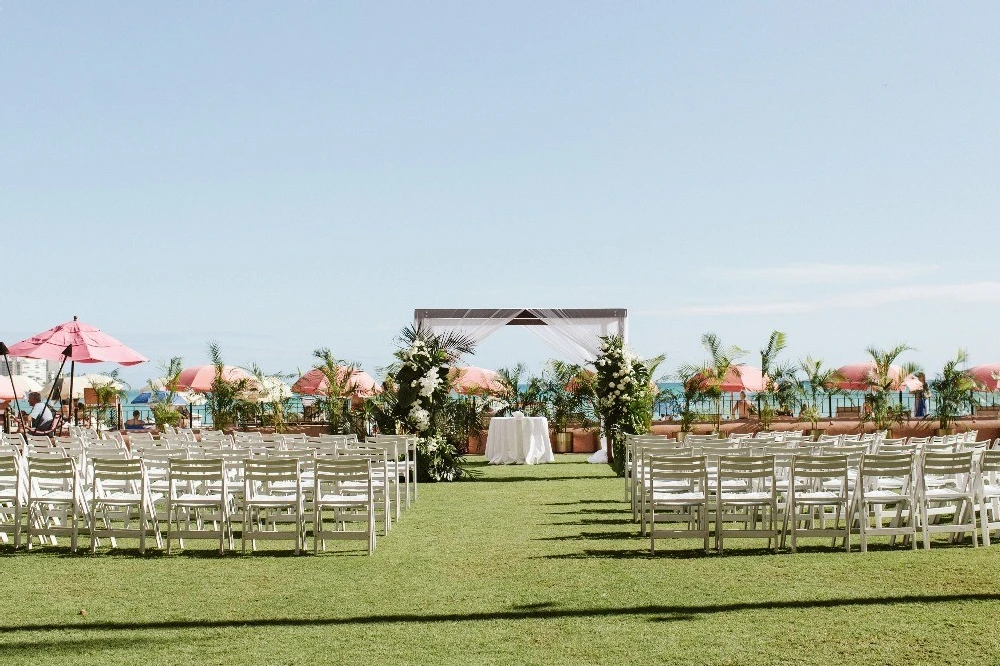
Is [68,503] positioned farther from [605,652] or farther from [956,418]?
[956,418]

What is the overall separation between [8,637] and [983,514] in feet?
26.4

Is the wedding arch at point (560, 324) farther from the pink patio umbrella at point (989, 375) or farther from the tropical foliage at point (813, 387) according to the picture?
the pink patio umbrella at point (989, 375)

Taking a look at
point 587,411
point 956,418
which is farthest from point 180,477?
point 956,418

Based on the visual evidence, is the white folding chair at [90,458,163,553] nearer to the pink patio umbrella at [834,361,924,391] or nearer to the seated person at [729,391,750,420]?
the pink patio umbrella at [834,361,924,391]

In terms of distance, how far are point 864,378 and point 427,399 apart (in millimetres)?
14503

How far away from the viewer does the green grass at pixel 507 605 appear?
587 cm

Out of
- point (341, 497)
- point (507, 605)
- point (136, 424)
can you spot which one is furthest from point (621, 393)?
point (136, 424)

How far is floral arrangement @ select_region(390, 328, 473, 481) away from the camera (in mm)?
18203

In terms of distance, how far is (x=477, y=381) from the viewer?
96.6ft

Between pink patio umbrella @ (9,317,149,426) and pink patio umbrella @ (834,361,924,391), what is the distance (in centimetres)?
1757

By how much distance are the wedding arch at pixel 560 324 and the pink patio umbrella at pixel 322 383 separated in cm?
473

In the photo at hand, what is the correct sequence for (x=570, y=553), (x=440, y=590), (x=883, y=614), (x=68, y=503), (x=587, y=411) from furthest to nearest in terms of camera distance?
(x=587, y=411)
(x=68, y=503)
(x=570, y=553)
(x=440, y=590)
(x=883, y=614)

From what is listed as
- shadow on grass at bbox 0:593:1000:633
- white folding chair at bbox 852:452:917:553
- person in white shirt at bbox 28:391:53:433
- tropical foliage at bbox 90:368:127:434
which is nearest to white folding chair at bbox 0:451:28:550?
shadow on grass at bbox 0:593:1000:633

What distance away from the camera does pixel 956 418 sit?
25.8 meters
